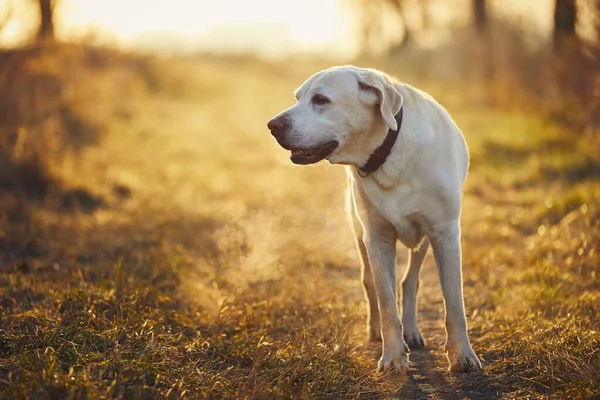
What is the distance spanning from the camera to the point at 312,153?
416 centimetres

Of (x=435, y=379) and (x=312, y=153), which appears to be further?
(x=312, y=153)

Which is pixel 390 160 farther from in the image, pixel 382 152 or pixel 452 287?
pixel 452 287

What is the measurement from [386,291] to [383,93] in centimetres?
107

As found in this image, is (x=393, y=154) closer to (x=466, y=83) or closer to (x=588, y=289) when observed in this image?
(x=588, y=289)

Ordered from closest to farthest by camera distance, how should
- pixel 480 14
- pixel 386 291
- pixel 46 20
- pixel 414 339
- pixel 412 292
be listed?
pixel 386 291, pixel 414 339, pixel 412 292, pixel 46 20, pixel 480 14

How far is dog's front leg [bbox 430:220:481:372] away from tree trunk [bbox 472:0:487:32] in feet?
52.8

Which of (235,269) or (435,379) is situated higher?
(435,379)

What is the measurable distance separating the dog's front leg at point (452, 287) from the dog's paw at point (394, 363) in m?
0.24

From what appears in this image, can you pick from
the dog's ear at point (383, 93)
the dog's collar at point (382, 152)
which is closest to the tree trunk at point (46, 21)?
the dog's ear at point (383, 93)

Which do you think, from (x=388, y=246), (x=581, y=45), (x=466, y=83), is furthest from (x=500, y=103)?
(x=388, y=246)

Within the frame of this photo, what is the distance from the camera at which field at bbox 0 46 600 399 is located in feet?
12.2

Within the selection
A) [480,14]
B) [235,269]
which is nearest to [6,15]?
[235,269]

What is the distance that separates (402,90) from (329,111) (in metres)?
0.44

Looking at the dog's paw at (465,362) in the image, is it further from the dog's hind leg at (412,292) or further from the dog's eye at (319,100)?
the dog's eye at (319,100)
